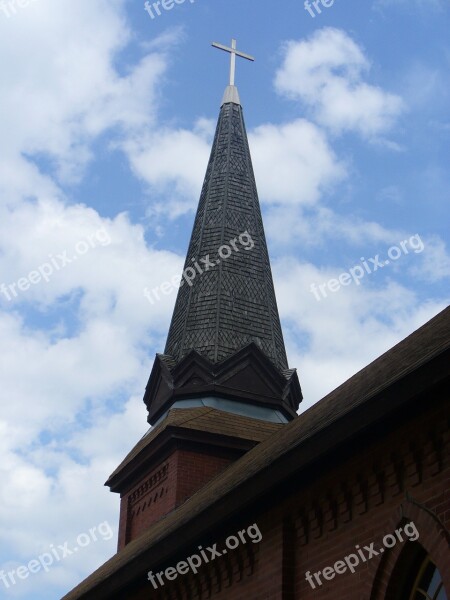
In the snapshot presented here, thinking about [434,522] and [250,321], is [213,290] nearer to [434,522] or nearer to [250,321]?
[250,321]

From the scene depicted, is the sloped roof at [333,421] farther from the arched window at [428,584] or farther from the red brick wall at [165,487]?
the red brick wall at [165,487]

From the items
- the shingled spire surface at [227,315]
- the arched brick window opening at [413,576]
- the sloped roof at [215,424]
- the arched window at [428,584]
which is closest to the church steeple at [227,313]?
the shingled spire surface at [227,315]

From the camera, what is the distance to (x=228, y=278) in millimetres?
23719

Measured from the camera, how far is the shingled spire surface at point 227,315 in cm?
2172

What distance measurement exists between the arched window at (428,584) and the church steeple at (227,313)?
11645 mm

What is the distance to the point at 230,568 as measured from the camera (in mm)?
12812

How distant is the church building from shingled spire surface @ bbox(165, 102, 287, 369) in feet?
0.21

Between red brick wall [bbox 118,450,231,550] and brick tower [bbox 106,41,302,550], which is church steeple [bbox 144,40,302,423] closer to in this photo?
brick tower [bbox 106,41,302,550]

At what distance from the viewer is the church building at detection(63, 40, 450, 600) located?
380 inches

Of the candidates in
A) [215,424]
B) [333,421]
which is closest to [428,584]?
[333,421]

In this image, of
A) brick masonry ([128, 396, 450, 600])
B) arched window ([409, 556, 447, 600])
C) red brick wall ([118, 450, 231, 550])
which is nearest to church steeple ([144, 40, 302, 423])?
red brick wall ([118, 450, 231, 550])

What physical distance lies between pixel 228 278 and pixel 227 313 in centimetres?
116

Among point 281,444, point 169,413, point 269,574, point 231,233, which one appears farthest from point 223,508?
point 231,233

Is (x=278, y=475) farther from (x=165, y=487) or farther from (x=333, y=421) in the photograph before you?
(x=165, y=487)
